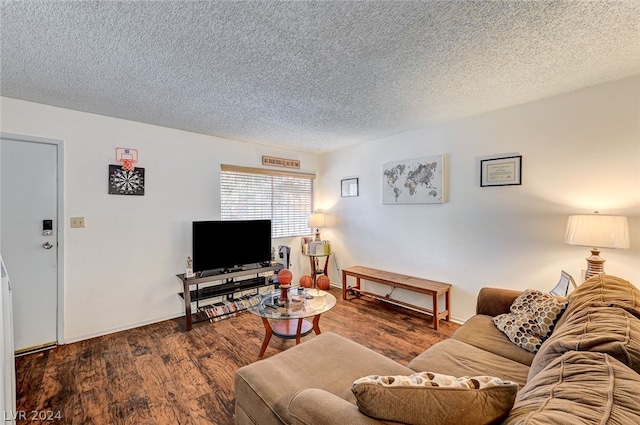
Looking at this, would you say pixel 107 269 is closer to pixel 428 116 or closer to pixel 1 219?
pixel 1 219

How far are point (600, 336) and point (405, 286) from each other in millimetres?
2135

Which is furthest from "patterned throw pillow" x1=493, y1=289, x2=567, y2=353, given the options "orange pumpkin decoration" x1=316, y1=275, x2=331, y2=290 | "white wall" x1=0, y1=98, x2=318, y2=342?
"white wall" x1=0, y1=98, x2=318, y2=342

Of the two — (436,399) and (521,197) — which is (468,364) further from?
(521,197)

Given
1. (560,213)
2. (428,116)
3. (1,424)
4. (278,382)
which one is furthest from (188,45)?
(560,213)

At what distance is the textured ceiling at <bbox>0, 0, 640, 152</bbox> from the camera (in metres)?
1.38

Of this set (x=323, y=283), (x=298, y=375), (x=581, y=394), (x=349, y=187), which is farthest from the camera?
(x=349, y=187)

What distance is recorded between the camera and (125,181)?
9.65ft

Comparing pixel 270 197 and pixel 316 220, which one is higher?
pixel 270 197

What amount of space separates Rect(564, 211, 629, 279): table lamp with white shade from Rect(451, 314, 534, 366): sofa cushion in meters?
0.88

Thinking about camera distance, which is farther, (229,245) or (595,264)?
(229,245)

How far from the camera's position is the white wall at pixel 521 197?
2.13 m

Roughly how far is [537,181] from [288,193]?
3235 millimetres

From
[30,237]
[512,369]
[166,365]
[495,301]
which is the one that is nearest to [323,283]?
[166,365]

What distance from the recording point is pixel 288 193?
14.7 feet
